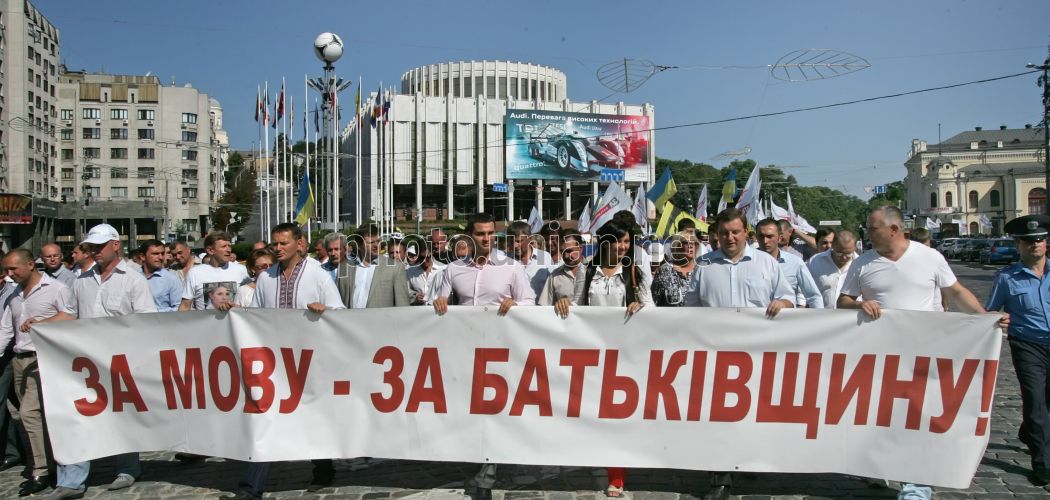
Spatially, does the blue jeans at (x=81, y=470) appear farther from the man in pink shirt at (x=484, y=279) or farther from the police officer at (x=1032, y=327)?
the police officer at (x=1032, y=327)

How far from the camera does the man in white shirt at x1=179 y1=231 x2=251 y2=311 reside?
22.4 ft

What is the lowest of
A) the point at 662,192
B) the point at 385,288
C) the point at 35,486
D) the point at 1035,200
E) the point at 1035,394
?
the point at 35,486

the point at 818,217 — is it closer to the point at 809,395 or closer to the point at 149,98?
the point at 149,98

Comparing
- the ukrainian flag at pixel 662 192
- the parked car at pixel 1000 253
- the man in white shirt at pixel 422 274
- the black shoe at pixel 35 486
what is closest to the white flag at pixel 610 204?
the ukrainian flag at pixel 662 192

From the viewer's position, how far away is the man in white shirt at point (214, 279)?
22.4 feet

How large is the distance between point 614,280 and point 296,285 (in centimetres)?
224

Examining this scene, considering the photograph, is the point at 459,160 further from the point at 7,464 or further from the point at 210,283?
the point at 7,464

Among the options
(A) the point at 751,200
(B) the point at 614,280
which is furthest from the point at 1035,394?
(A) the point at 751,200

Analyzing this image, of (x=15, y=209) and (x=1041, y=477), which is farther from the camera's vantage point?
(x=15, y=209)

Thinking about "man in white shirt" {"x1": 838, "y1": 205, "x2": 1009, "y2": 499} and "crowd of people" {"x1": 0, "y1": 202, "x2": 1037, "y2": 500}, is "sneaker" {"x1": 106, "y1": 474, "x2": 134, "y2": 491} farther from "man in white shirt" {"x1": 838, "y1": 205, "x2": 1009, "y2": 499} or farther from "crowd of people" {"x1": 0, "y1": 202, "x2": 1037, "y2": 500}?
"man in white shirt" {"x1": 838, "y1": 205, "x2": 1009, "y2": 499}

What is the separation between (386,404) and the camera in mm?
5289

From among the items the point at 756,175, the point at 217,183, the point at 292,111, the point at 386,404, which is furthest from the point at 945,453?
the point at 217,183

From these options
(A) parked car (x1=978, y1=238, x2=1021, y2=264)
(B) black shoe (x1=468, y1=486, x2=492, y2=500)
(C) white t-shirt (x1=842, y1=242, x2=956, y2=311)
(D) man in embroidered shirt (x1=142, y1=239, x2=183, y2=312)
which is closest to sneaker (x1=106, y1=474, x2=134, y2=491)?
(D) man in embroidered shirt (x1=142, y1=239, x2=183, y2=312)

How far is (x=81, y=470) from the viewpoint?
5.50m
